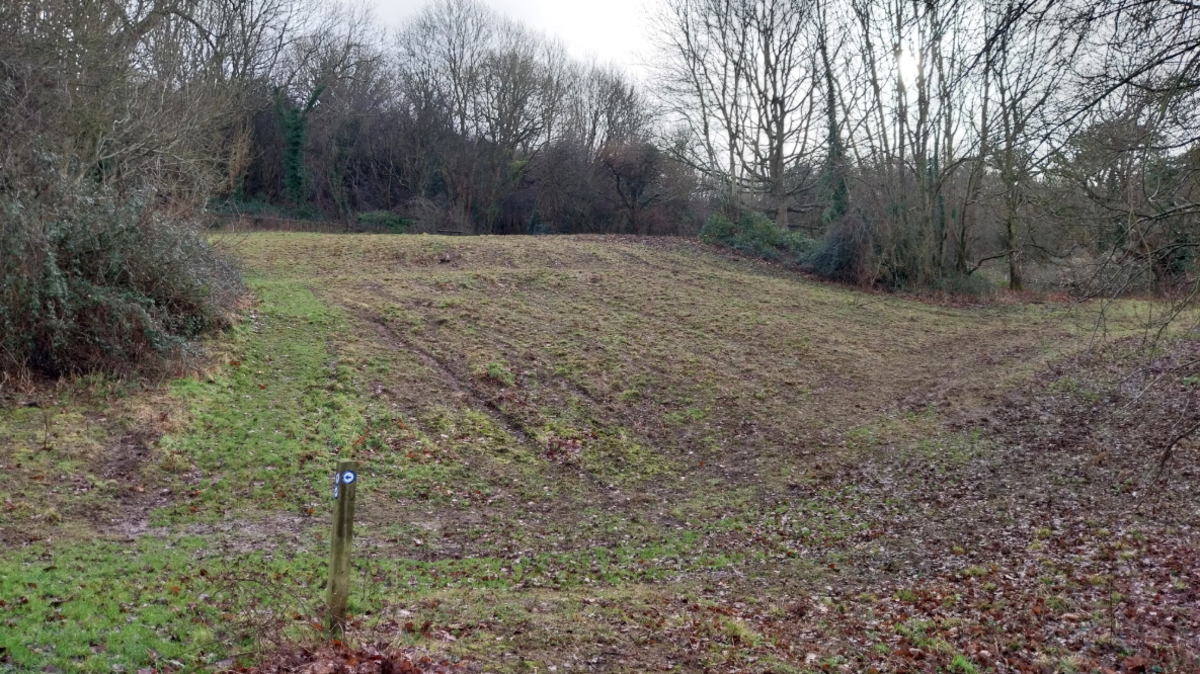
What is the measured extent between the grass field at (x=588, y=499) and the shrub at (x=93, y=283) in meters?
0.59

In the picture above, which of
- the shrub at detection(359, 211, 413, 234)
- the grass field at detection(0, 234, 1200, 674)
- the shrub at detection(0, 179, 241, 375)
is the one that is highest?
the shrub at detection(359, 211, 413, 234)

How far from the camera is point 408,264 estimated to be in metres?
22.3

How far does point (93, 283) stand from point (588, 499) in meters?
7.72

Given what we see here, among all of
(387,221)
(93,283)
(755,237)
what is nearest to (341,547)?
(93,283)

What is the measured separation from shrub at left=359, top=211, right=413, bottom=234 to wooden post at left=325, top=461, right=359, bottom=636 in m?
30.7

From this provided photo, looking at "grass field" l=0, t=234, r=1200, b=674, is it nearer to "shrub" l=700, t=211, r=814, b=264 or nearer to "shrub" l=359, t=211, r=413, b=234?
"shrub" l=700, t=211, r=814, b=264

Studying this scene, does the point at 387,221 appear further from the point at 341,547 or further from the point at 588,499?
the point at 341,547

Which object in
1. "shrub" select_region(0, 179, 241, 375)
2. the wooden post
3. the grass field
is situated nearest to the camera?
the wooden post

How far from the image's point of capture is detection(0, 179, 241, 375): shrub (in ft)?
34.6

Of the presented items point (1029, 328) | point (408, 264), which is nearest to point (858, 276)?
point (1029, 328)

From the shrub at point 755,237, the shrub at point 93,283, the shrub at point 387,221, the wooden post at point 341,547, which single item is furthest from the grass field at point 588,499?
the shrub at point 387,221

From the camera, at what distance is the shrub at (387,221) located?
3497 centimetres

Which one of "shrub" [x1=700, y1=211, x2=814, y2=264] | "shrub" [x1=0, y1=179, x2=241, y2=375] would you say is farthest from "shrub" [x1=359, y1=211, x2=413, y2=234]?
"shrub" [x1=0, y1=179, x2=241, y2=375]

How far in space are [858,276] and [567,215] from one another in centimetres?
1615
